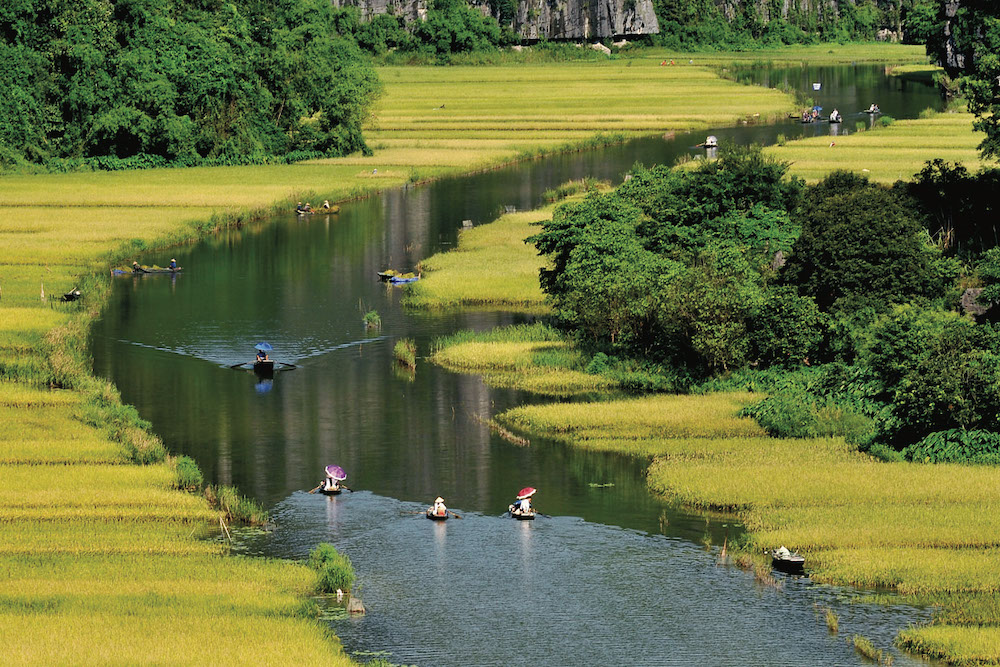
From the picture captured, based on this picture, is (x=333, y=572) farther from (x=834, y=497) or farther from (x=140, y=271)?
(x=140, y=271)

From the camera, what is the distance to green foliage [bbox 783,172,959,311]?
48.2 m

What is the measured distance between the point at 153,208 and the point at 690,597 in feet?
196

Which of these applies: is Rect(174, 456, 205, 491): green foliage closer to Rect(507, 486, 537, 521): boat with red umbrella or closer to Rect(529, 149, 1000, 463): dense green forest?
Rect(507, 486, 537, 521): boat with red umbrella

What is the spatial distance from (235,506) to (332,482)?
2.36m

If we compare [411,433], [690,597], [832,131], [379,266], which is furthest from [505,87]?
[690,597]

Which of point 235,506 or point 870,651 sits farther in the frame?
point 235,506

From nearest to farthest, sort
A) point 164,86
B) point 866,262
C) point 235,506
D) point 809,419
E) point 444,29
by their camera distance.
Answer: point 235,506 < point 809,419 < point 866,262 < point 164,86 < point 444,29

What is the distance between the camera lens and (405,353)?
52.2 m

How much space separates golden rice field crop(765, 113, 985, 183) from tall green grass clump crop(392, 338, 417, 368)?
35142 mm

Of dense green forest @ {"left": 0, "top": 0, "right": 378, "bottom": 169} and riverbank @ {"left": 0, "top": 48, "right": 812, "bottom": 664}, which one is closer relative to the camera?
riverbank @ {"left": 0, "top": 48, "right": 812, "bottom": 664}

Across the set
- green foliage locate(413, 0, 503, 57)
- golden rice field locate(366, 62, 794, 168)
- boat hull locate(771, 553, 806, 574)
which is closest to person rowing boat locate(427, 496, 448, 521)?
boat hull locate(771, 553, 806, 574)

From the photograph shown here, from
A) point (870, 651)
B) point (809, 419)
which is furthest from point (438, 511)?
point (809, 419)

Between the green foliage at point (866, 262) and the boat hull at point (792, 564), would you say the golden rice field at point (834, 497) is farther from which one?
the green foliage at point (866, 262)

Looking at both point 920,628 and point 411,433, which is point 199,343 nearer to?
point 411,433
